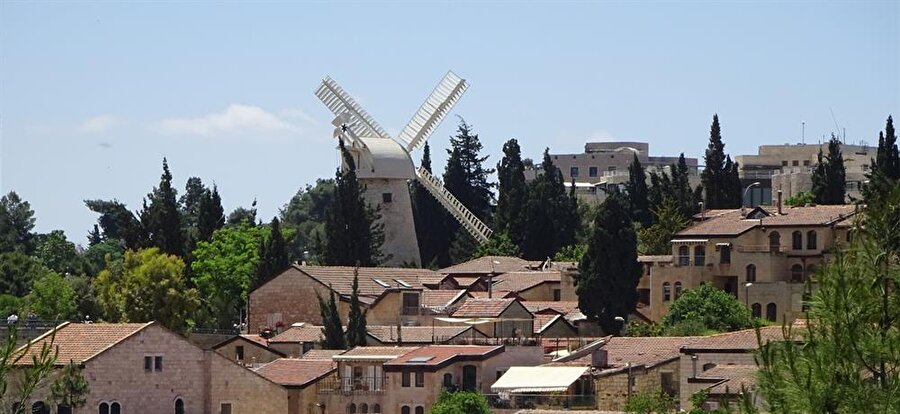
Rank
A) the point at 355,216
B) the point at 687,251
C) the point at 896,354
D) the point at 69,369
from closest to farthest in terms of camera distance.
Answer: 1. the point at 896,354
2. the point at 69,369
3. the point at 687,251
4. the point at 355,216

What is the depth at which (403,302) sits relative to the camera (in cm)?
8750

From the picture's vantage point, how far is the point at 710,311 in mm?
82750

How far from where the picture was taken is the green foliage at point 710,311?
82.1 m

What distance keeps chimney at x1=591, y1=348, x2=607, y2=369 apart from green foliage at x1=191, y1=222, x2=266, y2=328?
86.9 feet

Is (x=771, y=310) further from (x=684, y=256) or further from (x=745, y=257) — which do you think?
(x=684, y=256)

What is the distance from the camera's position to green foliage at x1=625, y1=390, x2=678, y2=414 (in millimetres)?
64938

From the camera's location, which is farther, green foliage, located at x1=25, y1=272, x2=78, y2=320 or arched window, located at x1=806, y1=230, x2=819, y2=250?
green foliage, located at x1=25, y1=272, x2=78, y2=320

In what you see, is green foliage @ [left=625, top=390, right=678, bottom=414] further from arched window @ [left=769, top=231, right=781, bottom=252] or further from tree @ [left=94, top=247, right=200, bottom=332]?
tree @ [left=94, top=247, right=200, bottom=332]

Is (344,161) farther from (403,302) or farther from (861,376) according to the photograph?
(861,376)

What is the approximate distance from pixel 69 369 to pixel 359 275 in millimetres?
25182

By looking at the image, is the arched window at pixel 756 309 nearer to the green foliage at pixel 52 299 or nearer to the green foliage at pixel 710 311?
the green foliage at pixel 710 311

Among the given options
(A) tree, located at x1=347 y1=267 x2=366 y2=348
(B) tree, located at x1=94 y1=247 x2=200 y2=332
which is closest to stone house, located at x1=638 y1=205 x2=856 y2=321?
(A) tree, located at x1=347 y1=267 x2=366 y2=348

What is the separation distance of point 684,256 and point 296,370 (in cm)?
1952

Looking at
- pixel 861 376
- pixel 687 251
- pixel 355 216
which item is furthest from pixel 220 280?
pixel 861 376
